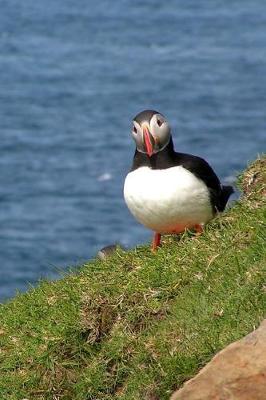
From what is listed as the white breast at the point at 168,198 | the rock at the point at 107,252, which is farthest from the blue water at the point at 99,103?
the white breast at the point at 168,198

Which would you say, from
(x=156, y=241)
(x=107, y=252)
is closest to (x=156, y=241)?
(x=156, y=241)

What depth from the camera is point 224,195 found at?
11.0 metres

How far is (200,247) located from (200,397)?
244cm

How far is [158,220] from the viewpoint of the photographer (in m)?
10.4

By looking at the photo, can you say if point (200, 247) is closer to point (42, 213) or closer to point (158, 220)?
point (158, 220)

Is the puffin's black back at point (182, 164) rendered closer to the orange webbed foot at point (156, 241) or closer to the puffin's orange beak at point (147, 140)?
the puffin's orange beak at point (147, 140)

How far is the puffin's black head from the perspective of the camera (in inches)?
413

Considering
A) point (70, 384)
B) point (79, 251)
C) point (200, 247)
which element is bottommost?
point (79, 251)

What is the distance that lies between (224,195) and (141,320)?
6.58ft

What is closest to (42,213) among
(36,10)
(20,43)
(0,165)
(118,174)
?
(118,174)

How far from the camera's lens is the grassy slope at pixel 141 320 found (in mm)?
8547

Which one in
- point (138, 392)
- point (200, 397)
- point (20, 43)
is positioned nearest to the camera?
point (200, 397)

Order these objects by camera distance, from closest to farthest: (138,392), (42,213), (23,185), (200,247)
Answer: (138,392) < (200,247) < (42,213) < (23,185)

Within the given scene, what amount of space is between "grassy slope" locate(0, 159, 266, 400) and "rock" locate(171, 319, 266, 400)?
993 mm
